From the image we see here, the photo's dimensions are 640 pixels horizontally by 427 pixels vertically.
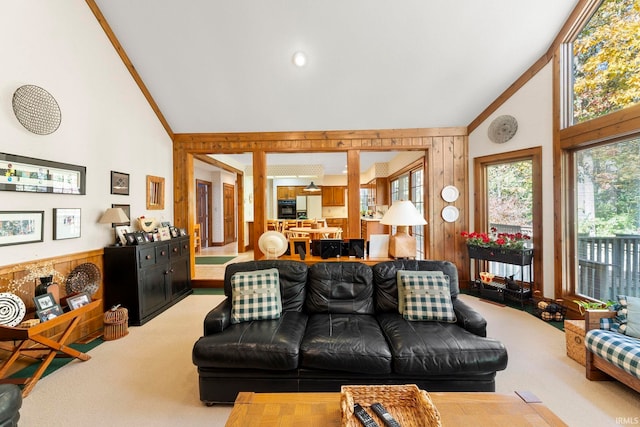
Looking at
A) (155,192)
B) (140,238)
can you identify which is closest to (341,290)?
(140,238)

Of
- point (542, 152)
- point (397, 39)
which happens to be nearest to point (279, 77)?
point (397, 39)

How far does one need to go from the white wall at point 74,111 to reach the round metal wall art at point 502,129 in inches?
202

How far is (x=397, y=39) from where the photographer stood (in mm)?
3191

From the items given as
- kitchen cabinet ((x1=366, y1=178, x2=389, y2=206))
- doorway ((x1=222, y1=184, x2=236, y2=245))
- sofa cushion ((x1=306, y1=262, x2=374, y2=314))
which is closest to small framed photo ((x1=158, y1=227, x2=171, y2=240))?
sofa cushion ((x1=306, y1=262, x2=374, y2=314))

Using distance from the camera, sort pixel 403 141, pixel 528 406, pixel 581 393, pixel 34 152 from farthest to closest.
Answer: pixel 403 141, pixel 34 152, pixel 581 393, pixel 528 406

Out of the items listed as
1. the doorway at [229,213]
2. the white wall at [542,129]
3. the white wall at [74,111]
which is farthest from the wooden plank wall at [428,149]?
the doorway at [229,213]

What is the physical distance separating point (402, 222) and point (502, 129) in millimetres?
2513

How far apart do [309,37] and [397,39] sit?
3.49 feet

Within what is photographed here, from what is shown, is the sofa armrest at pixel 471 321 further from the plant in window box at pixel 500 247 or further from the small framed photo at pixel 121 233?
the small framed photo at pixel 121 233

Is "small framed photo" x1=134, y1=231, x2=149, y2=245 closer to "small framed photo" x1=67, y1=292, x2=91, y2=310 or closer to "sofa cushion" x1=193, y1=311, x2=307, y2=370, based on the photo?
"small framed photo" x1=67, y1=292, x2=91, y2=310

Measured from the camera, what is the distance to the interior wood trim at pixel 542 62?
113 inches

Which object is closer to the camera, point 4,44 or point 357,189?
point 4,44

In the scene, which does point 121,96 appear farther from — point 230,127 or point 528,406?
point 528,406

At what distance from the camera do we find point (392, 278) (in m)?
2.44
